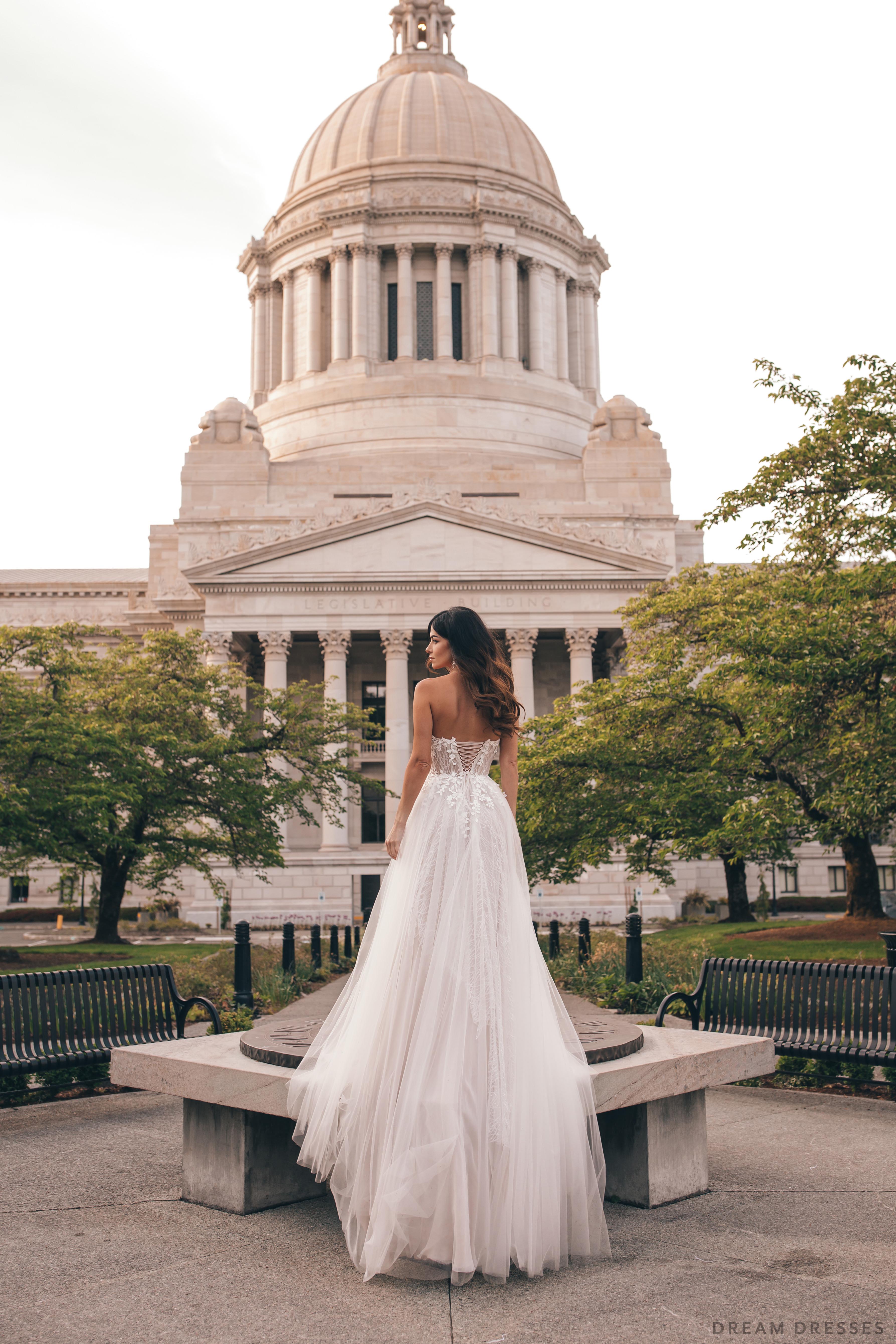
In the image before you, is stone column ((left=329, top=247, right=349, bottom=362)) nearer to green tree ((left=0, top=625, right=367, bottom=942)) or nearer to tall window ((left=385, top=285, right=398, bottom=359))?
tall window ((left=385, top=285, right=398, bottom=359))

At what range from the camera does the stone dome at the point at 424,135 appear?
7106 centimetres

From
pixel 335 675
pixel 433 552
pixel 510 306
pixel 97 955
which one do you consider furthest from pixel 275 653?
pixel 510 306

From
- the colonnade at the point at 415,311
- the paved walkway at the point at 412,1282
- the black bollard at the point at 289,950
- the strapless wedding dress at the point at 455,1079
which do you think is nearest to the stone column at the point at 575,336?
the colonnade at the point at 415,311

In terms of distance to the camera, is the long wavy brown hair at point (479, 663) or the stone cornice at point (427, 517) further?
the stone cornice at point (427, 517)

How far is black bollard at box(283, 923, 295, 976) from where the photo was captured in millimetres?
21312

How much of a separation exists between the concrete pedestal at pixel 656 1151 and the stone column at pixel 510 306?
63724 millimetres

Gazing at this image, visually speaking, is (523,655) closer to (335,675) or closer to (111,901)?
(335,675)

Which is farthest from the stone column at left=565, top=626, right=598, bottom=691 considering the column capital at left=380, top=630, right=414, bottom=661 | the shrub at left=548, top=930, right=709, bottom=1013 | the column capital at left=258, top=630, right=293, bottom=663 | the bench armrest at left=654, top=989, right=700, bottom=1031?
the bench armrest at left=654, top=989, right=700, bottom=1031

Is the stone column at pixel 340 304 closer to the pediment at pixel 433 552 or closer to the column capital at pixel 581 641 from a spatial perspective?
the pediment at pixel 433 552

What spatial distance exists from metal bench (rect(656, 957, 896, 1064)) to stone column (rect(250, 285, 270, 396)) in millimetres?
66124

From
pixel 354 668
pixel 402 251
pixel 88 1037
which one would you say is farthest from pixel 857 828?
pixel 402 251

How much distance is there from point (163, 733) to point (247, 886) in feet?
58.7

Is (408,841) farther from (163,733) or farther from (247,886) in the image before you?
(247,886)

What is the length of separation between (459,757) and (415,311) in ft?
217
